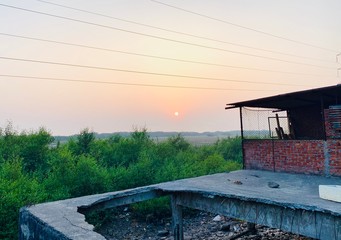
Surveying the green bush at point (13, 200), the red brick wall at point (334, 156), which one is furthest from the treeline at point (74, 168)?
the red brick wall at point (334, 156)

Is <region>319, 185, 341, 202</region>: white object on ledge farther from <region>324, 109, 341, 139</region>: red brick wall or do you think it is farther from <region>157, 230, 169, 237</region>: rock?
<region>157, 230, 169, 237</region>: rock

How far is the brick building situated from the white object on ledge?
3.39 metres

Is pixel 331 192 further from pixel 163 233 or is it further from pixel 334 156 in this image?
pixel 163 233

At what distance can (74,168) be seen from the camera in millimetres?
14570

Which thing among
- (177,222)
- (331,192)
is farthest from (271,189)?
(177,222)

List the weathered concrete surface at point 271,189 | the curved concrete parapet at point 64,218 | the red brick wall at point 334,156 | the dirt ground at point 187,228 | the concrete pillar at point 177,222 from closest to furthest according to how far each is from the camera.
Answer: the curved concrete parapet at point 64,218 → the weathered concrete surface at point 271,189 → the red brick wall at point 334,156 → the concrete pillar at point 177,222 → the dirt ground at point 187,228

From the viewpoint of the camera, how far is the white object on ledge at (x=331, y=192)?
5.78 m

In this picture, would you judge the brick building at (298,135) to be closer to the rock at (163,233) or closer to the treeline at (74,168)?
the rock at (163,233)

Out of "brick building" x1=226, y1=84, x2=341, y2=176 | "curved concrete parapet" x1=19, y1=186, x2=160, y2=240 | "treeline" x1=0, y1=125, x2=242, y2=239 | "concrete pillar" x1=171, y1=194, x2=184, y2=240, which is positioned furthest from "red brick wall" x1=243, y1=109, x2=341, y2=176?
"treeline" x1=0, y1=125, x2=242, y2=239

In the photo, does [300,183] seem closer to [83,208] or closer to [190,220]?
[83,208]

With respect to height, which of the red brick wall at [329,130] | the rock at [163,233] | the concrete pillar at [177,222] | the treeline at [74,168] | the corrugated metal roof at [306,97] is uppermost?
the corrugated metal roof at [306,97]

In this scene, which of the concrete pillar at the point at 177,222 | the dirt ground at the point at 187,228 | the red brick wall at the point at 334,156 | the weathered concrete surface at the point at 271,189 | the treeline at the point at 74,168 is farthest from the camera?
the dirt ground at the point at 187,228

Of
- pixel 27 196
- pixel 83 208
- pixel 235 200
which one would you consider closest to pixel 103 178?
pixel 27 196

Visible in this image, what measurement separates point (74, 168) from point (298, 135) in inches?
447
